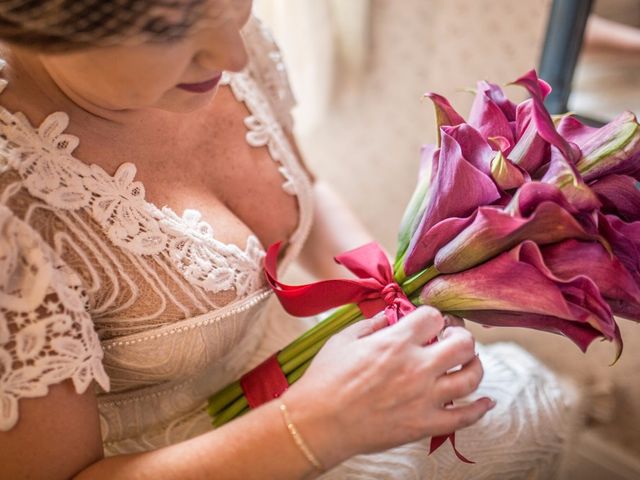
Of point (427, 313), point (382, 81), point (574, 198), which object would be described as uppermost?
point (574, 198)

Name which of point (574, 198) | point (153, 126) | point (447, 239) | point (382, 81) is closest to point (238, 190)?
point (153, 126)

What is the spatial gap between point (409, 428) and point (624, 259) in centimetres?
25

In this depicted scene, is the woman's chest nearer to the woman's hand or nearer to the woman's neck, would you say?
the woman's neck

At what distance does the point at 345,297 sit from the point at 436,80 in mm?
840

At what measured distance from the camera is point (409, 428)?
23.0 inches

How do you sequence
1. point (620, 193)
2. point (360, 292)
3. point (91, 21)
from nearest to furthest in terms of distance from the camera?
point (91, 21)
point (620, 193)
point (360, 292)

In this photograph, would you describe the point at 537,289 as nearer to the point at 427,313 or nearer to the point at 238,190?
the point at 427,313

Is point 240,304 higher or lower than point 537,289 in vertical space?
lower

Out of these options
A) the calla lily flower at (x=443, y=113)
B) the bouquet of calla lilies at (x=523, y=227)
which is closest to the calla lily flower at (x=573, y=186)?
the bouquet of calla lilies at (x=523, y=227)

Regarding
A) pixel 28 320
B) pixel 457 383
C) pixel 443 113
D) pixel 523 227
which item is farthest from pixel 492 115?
pixel 28 320

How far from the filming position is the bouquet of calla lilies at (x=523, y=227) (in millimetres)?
549

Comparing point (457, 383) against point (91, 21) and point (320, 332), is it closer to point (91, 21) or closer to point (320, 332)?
point (320, 332)

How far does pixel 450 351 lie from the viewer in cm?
59

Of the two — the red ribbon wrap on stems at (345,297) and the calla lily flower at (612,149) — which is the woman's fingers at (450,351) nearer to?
the red ribbon wrap on stems at (345,297)
